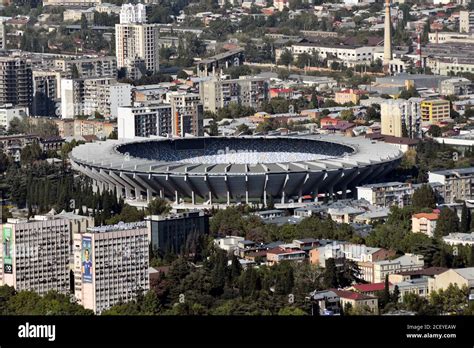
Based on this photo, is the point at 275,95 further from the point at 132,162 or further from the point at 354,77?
the point at 132,162

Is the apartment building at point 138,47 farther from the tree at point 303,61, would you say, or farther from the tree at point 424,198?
the tree at point 424,198

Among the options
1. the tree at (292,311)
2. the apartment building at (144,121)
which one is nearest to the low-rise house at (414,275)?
the tree at (292,311)

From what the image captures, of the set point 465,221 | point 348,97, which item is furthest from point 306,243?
point 348,97

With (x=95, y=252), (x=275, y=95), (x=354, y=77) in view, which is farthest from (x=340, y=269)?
(x=354, y=77)

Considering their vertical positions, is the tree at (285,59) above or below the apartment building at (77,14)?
below
